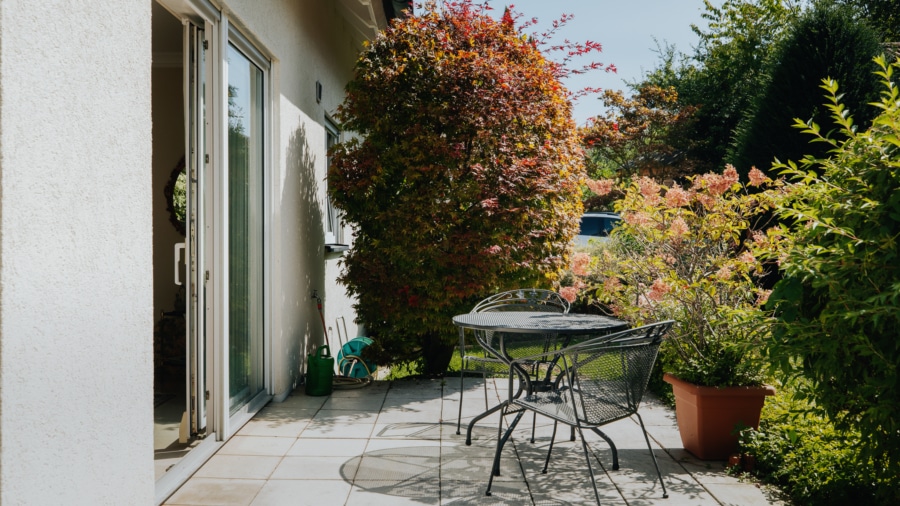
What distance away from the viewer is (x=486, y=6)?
6762mm

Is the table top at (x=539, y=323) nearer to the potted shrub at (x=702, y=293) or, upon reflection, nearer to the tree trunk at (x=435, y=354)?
the potted shrub at (x=702, y=293)

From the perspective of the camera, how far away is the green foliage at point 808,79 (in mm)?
10273

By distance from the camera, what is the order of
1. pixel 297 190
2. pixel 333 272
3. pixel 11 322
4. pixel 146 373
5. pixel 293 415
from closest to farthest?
1. pixel 11 322
2. pixel 146 373
3. pixel 293 415
4. pixel 297 190
5. pixel 333 272

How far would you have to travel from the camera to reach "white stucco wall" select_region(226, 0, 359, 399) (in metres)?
5.41

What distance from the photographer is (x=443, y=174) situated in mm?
6172

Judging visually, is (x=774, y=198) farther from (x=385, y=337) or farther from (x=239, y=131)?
(x=385, y=337)

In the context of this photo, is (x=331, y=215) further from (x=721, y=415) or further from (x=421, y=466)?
(x=721, y=415)

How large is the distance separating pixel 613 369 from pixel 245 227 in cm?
276

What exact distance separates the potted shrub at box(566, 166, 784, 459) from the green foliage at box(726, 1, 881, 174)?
6424mm

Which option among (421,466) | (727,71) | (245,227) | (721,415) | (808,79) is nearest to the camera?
(421,466)

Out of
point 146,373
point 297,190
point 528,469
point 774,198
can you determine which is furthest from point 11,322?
point 297,190

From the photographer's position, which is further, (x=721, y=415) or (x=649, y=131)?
(x=649, y=131)

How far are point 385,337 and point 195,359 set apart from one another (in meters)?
2.88

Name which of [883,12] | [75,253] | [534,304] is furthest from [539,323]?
[883,12]
